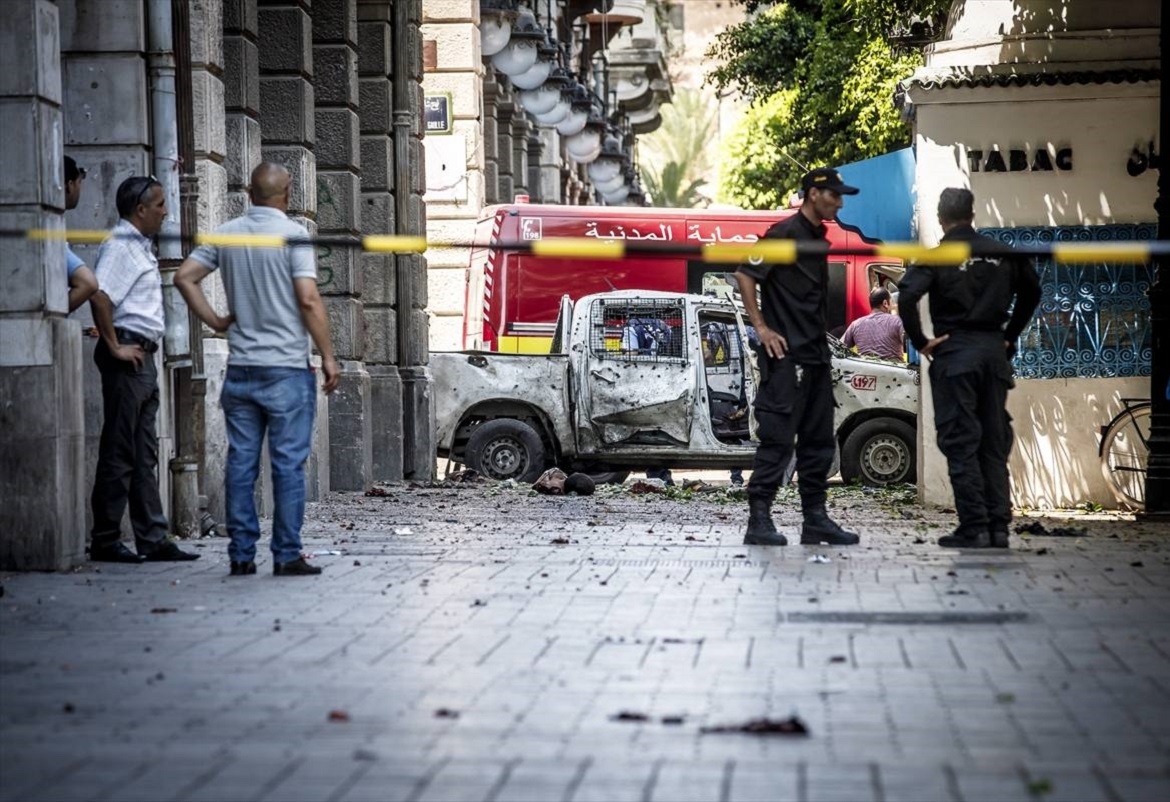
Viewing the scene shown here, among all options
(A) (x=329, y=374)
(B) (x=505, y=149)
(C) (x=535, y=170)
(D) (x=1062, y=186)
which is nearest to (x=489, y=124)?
(B) (x=505, y=149)

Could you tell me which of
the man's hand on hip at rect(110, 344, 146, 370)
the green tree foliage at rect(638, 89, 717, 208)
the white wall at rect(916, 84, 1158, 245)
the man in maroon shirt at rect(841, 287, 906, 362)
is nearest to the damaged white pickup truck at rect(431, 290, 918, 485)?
the man in maroon shirt at rect(841, 287, 906, 362)

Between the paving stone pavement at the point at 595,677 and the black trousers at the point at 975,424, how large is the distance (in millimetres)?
350

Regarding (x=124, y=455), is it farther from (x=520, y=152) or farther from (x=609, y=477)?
(x=520, y=152)

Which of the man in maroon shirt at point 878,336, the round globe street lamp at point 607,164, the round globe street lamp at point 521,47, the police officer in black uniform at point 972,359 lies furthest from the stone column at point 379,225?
the round globe street lamp at point 607,164

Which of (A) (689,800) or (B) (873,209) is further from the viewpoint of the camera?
(B) (873,209)

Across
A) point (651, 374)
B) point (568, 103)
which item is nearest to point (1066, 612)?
point (651, 374)

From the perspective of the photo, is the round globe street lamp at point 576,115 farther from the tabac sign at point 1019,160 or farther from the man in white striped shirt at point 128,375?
the man in white striped shirt at point 128,375

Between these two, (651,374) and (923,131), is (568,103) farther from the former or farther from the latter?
(923,131)

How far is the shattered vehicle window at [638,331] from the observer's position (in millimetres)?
18188

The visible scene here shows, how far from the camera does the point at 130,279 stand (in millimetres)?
9914

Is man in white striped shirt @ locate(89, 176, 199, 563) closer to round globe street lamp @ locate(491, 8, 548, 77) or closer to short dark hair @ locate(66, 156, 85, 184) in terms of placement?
short dark hair @ locate(66, 156, 85, 184)

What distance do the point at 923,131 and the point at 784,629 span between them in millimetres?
7682

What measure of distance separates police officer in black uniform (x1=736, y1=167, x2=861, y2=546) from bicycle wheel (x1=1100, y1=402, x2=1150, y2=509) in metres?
3.73

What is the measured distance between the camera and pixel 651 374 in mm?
18172
